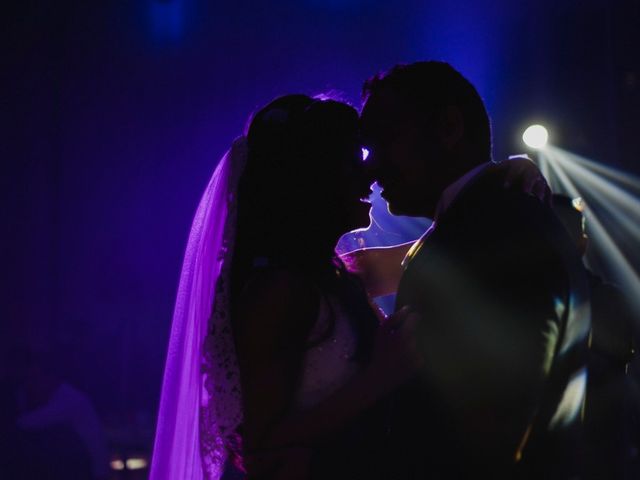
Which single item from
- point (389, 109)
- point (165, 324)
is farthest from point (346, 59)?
point (389, 109)

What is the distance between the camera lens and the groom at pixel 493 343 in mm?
1292

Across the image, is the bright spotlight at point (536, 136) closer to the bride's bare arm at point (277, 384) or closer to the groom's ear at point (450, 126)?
the groom's ear at point (450, 126)

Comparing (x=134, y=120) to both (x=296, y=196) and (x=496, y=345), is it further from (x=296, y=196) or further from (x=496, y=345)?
(x=496, y=345)

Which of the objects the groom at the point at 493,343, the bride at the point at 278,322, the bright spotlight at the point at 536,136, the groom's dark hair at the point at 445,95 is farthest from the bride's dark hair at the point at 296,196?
the bright spotlight at the point at 536,136

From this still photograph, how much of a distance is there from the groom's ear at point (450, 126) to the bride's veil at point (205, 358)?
1.99ft

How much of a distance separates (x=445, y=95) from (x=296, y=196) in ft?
1.67

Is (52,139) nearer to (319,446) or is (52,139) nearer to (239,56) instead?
(239,56)

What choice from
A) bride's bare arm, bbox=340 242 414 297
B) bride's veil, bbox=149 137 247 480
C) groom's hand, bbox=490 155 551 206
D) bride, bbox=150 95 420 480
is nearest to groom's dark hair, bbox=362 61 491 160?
groom's hand, bbox=490 155 551 206

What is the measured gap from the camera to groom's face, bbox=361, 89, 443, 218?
6.13ft

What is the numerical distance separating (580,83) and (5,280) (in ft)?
19.3

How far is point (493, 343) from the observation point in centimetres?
130

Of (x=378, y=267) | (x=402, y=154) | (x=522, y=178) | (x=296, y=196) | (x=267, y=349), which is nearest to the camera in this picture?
(x=522, y=178)

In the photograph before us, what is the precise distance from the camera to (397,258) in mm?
2695

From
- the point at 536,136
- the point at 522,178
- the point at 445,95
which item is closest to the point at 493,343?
the point at 522,178
